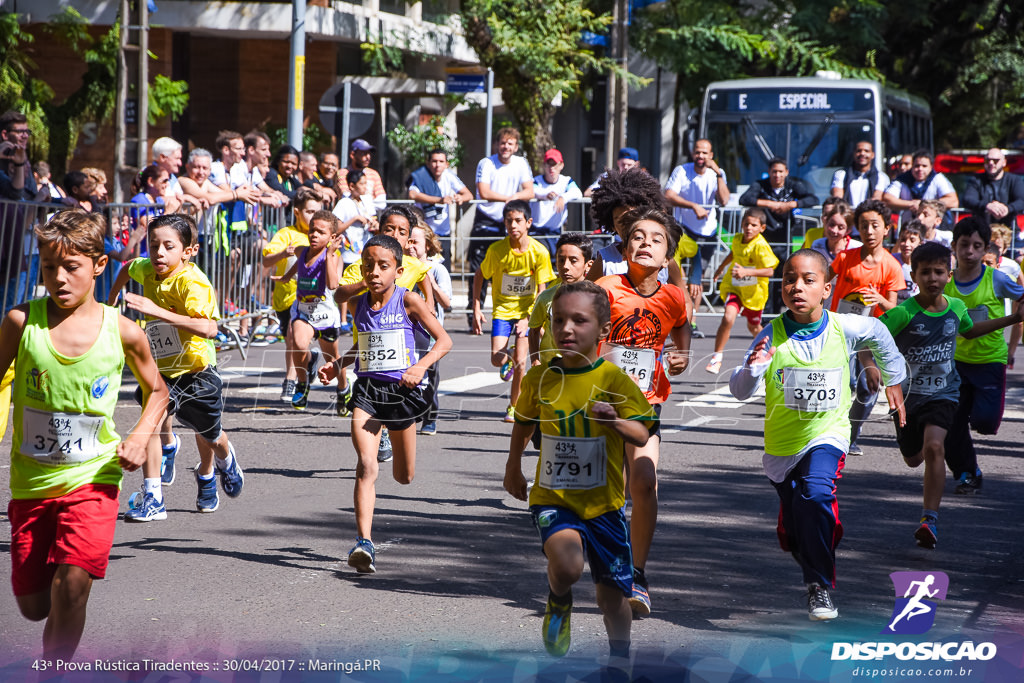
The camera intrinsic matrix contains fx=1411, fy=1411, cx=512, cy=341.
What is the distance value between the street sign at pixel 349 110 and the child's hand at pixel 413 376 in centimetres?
1120

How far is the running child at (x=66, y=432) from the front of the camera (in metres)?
4.54

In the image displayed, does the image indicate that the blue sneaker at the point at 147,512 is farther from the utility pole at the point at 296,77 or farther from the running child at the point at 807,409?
the utility pole at the point at 296,77

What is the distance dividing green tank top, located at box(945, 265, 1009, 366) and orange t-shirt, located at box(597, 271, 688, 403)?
8.85 feet

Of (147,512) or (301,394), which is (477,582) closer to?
(147,512)

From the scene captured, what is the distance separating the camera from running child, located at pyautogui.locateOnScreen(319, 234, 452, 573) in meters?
6.63

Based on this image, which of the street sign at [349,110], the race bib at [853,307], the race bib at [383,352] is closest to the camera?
the race bib at [383,352]

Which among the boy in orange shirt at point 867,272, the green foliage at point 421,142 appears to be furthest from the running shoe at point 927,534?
the green foliage at point 421,142

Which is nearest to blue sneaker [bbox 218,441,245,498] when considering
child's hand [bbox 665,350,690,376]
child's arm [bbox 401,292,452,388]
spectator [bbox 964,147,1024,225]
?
child's arm [bbox 401,292,452,388]

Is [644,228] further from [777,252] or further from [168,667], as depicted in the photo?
[777,252]

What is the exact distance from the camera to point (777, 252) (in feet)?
60.0

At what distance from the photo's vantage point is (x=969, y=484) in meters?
8.42

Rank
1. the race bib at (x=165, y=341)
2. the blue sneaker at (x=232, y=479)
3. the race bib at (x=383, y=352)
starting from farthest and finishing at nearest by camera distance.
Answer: the blue sneaker at (x=232, y=479), the race bib at (x=165, y=341), the race bib at (x=383, y=352)

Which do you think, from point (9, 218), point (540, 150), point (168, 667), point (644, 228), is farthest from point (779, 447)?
point (540, 150)

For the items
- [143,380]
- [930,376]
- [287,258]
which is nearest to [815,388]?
[930,376]
